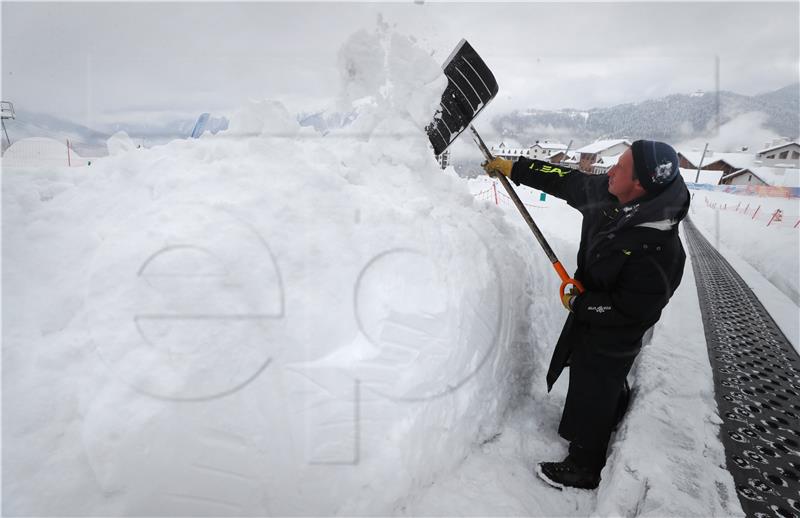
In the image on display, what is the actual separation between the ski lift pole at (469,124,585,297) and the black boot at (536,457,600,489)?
0.92m

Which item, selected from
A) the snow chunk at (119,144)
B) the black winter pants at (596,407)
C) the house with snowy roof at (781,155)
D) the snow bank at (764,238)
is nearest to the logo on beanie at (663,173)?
the black winter pants at (596,407)

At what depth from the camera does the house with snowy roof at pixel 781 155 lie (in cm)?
3778

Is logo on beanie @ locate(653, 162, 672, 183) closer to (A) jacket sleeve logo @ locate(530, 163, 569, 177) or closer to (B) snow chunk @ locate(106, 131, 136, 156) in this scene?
(A) jacket sleeve logo @ locate(530, 163, 569, 177)

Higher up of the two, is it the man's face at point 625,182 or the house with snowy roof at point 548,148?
the house with snowy roof at point 548,148

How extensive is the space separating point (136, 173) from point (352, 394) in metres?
1.71

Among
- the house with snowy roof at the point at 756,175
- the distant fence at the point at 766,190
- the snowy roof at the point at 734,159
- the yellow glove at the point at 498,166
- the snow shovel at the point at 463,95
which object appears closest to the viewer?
the yellow glove at the point at 498,166

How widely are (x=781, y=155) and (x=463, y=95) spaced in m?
54.1

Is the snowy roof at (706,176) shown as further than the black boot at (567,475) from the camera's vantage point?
Yes

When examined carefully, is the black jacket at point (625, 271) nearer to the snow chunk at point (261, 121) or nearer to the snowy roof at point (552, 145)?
the snow chunk at point (261, 121)

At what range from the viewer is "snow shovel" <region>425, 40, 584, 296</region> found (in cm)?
300

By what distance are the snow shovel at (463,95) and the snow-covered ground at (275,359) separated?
0.97 metres

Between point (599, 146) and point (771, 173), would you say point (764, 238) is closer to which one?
point (599, 146)

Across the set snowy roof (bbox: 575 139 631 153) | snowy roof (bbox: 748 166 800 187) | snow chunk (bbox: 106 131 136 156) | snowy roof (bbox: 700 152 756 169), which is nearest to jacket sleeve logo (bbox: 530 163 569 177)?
snow chunk (bbox: 106 131 136 156)

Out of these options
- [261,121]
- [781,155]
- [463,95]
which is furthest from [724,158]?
[261,121]
